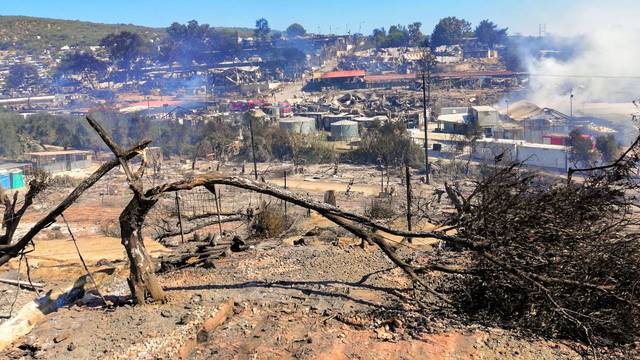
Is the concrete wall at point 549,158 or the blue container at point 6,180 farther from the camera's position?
the concrete wall at point 549,158

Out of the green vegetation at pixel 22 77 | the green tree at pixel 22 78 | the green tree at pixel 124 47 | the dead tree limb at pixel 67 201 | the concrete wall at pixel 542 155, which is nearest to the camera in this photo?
the dead tree limb at pixel 67 201

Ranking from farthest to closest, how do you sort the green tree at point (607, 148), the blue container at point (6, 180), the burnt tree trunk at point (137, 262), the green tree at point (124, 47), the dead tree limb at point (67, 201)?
the green tree at point (124, 47), the green tree at point (607, 148), the blue container at point (6, 180), the burnt tree trunk at point (137, 262), the dead tree limb at point (67, 201)

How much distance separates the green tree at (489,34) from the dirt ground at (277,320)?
97280 mm

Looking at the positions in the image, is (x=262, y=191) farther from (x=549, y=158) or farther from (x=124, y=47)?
(x=124, y=47)

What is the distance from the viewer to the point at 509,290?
508 cm

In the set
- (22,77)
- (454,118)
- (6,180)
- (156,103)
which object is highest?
(22,77)

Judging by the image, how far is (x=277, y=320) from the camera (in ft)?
16.0

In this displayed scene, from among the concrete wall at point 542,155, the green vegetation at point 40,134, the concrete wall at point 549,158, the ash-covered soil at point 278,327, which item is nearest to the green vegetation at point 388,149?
the concrete wall at point 542,155

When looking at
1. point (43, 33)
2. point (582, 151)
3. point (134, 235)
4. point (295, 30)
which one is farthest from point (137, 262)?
point (295, 30)

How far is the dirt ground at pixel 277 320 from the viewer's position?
171 inches

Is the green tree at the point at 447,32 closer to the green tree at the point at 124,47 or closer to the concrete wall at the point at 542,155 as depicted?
the green tree at the point at 124,47

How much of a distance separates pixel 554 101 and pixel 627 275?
50656mm

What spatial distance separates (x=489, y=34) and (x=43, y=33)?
254ft

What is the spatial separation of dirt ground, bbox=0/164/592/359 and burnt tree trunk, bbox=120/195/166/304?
0.45ft
